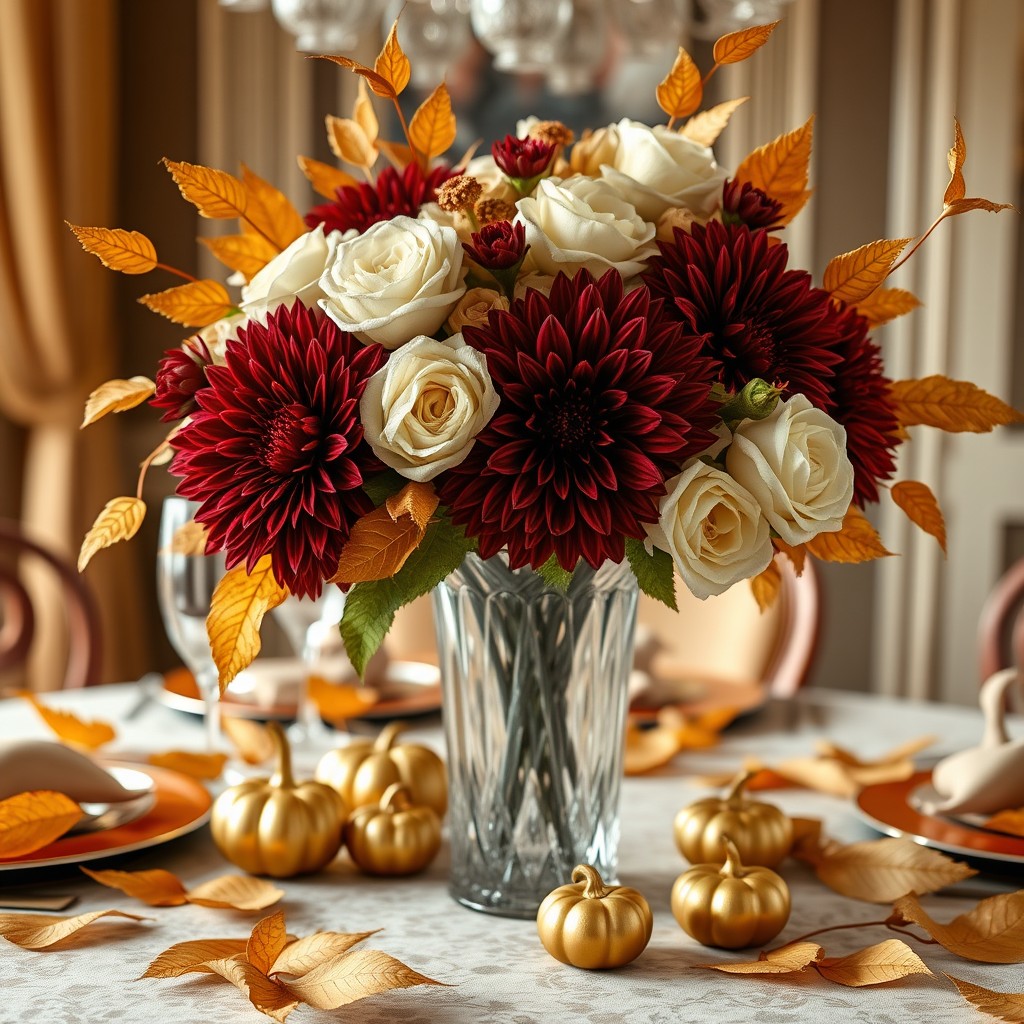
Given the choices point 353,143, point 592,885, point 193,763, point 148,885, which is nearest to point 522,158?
point 353,143

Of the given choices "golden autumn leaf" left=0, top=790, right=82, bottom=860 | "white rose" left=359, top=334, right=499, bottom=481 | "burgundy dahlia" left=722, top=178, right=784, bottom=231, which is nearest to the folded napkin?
"golden autumn leaf" left=0, top=790, right=82, bottom=860

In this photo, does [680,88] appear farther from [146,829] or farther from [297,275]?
[146,829]

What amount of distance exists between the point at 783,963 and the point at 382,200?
586mm

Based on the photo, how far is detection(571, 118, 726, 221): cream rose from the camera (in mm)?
891

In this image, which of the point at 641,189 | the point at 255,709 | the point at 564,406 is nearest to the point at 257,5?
the point at 255,709

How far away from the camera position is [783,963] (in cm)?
84

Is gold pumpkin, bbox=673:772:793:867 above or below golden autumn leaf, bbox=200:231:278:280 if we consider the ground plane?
below

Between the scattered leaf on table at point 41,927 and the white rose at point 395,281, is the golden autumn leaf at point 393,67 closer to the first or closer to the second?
the white rose at point 395,281

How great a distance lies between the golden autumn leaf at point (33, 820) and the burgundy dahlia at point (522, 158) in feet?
1.89

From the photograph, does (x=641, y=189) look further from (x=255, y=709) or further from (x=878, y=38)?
(x=878, y=38)

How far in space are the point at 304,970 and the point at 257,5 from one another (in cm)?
161

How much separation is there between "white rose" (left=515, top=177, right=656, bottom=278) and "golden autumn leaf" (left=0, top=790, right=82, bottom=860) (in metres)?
0.54

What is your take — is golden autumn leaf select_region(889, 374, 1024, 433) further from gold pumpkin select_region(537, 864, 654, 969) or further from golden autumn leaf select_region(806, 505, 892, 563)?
gold pumpkin select_region(537, 864, 654, 969)

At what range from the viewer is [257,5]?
6.61 feet
